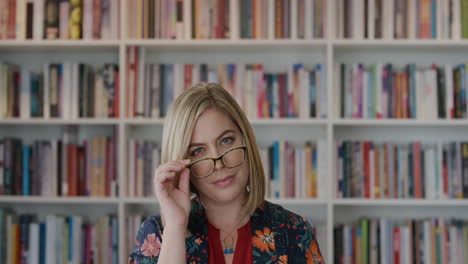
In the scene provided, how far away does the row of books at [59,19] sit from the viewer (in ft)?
9.22

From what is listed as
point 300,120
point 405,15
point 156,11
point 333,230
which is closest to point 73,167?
point 156,11

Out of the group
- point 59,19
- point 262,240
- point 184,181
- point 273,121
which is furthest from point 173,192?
point 59,19

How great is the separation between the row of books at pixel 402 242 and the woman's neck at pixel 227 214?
1.50 metres

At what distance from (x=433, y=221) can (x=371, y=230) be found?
12.4 inches

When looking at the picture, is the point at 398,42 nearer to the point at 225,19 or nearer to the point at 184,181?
the point at 225,19

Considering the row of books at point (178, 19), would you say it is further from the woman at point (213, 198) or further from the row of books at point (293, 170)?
the woman at point (213, 198)

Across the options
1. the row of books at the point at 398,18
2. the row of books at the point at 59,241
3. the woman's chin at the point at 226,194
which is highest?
the row of books at the point at 398,18

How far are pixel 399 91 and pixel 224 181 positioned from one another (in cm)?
173

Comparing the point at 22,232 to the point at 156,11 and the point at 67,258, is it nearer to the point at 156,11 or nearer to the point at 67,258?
the point at 67,258

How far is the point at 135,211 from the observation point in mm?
2982

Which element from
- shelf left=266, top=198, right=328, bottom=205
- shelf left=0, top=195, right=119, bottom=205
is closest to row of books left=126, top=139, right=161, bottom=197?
shelf left=0, top=195, right=119, bottom=205

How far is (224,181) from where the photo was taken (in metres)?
1.32

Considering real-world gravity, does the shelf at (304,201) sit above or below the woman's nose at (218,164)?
below

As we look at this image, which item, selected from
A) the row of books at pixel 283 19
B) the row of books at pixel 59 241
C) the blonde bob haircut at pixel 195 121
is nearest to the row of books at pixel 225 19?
the row of books at pixel 283 19
